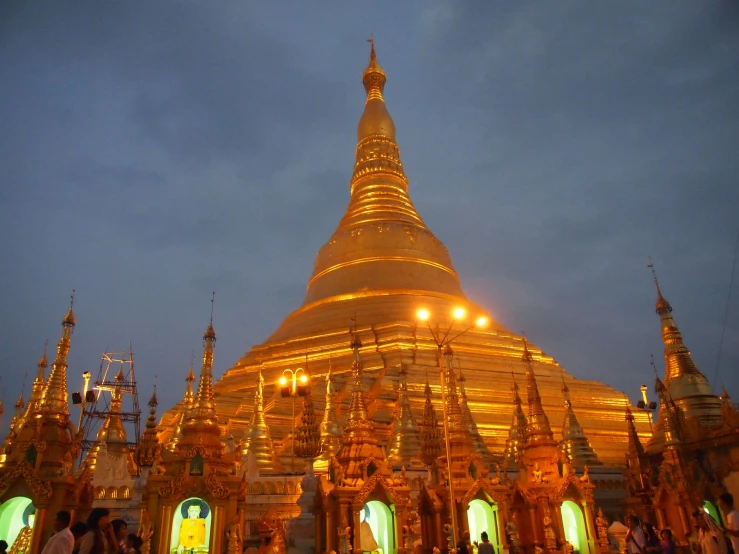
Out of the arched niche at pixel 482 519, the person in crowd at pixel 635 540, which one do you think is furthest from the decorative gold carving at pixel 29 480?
the person in crowd at pixel 635 540

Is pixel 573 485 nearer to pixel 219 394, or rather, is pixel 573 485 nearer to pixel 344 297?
pixel 219 394

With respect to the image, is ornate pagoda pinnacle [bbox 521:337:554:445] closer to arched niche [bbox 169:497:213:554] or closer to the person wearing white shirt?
arched niche [bbox 169:497:213:554]

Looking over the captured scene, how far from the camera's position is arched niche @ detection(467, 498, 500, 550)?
13.4m

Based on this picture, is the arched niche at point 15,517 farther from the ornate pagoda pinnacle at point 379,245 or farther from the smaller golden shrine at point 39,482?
the ornate pagoda pinnacle at point 379,245

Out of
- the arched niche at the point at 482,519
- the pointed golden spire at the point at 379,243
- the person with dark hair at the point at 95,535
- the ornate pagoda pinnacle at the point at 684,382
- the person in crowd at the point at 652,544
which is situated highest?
the pointed golden spire at the point at 379,243

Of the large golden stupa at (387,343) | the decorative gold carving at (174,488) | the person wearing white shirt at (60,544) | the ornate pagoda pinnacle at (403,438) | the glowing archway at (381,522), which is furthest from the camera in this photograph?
the large golden stupa at (387,343)

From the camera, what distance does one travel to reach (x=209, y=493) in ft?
37.8

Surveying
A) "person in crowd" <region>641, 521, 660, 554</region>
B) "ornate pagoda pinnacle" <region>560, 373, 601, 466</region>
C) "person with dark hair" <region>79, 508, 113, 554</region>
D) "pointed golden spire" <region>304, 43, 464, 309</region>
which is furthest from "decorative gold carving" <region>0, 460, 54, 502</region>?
"pointed golden spire" <region>304, 43, 464, 309</region>

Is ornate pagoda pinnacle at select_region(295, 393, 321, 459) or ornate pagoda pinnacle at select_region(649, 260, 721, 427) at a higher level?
ornate pagoda pinnacle at select_region(649, 260, 721, 427)

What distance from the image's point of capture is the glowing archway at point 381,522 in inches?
480

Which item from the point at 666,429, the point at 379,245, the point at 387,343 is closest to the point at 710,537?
the point at 666,429

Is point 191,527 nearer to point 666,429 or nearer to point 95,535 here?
point 95,535

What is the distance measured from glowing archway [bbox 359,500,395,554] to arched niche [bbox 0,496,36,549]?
651 centimetres

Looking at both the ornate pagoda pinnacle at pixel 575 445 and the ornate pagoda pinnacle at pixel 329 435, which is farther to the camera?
the ornate pagoda pinnacle at pixel 575 445
